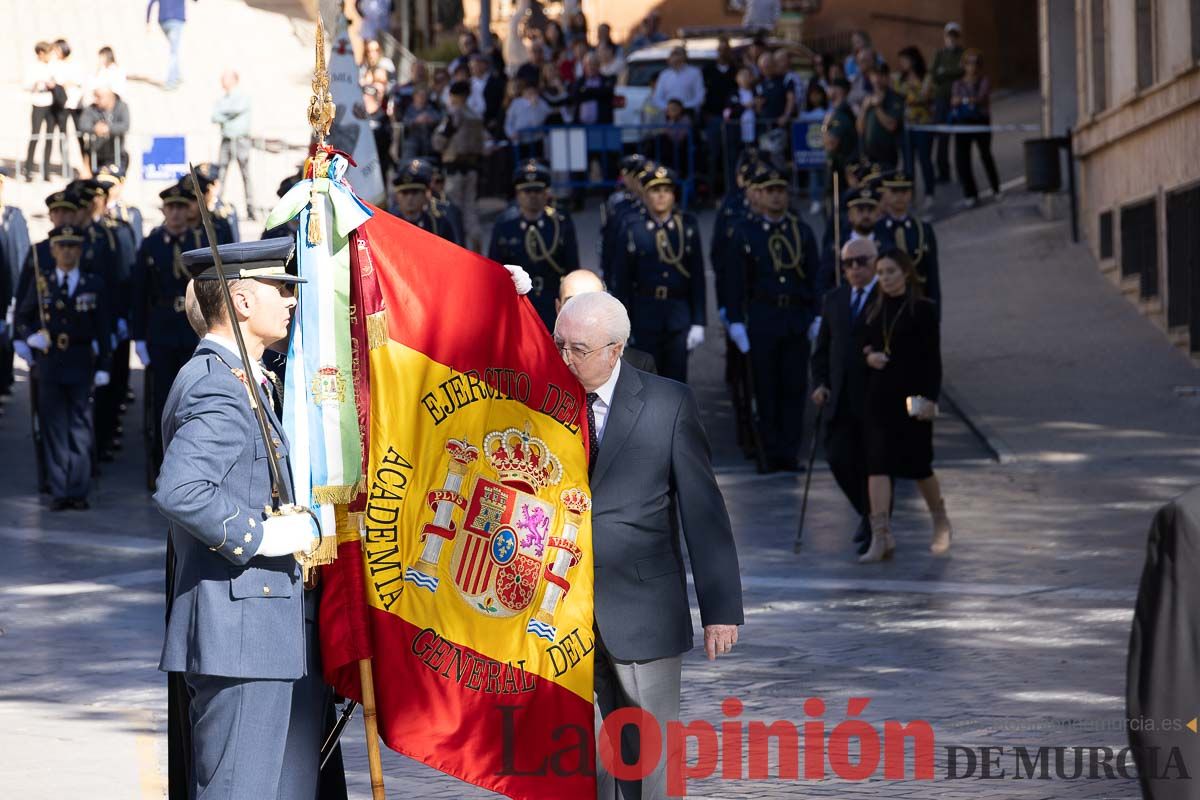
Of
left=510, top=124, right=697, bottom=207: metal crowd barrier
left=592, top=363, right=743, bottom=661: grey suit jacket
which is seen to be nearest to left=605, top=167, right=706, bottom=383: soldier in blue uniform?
left=592, top=363, right=743, bottom=661: grey suit jacket

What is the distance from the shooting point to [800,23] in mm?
39750

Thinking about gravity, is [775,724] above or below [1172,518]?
below

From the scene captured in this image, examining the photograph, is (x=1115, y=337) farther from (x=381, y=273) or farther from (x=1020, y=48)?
(x=1020, y=48)

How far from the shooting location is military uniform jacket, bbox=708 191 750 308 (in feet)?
53.5

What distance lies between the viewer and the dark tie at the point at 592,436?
20.6ft

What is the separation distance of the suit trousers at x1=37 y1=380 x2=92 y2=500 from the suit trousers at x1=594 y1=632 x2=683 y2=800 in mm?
9537

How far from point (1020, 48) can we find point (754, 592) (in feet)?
95.9

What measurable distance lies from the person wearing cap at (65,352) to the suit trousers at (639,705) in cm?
957

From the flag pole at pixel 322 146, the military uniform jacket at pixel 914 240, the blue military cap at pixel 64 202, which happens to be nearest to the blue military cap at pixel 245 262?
the flag pole at pixel 322 146

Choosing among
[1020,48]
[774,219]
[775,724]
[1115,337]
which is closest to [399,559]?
[775,724]

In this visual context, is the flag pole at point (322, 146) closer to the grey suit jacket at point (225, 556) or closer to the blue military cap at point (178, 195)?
the grey suit jacket at point (225, 556)

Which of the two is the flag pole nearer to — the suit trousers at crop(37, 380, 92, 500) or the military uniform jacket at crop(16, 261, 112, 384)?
the suit trousers at crop(37, 380, 92, 500)

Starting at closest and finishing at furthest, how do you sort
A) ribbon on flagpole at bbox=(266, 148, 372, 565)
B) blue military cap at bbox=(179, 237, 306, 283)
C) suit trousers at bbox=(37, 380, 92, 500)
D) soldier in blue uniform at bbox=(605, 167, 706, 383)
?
blue military cap at bbox=(179, 237, 306, 283), ribbon on flagpole at bbox=(266, 148, 372, 565), suit trousers at bbox=(37, 380, 92, 500), soldier in blue uniform at bbox=(605, 167, 706, 383)

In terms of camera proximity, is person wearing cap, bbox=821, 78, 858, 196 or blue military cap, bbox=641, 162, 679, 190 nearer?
blue military cap, bbox=641, 162, 679, 190
